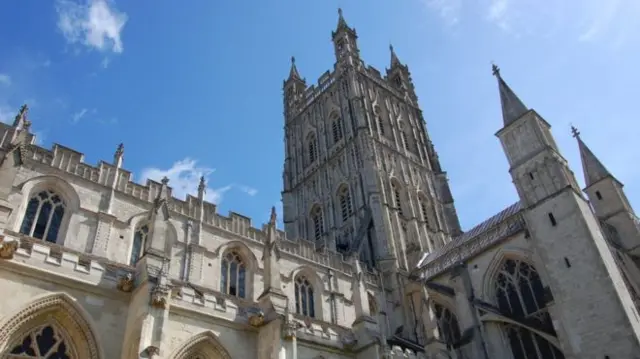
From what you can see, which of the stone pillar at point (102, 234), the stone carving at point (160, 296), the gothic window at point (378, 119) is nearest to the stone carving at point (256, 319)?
the stone carving at point (160, 296)

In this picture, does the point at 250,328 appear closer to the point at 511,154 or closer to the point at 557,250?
the point at 557,250

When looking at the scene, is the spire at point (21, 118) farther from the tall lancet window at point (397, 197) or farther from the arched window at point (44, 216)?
the tall lancet window at point (397, 197)

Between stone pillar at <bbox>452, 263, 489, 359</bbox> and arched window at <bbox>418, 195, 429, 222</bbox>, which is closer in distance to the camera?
stone pillar at <bbox>452, 263, 489, 359</bbox>

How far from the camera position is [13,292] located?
43.2 ft

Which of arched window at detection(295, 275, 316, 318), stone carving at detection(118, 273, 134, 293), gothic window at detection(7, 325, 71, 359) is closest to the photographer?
gothic window at detection(7, 325, 71, 359)

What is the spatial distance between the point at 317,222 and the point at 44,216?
25419 mm

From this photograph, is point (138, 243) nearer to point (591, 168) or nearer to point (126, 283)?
point (126, 283)

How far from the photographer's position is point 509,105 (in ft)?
102

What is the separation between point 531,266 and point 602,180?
35.1 ft

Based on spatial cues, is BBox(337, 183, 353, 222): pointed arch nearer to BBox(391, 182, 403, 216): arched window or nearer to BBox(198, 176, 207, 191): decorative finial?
BBox(391, 182, 403, 216): arched window

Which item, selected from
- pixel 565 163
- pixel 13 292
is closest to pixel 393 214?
pixel 565 163

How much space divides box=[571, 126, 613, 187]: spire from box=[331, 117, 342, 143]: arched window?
19397 millimetres

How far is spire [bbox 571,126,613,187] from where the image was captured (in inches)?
1316

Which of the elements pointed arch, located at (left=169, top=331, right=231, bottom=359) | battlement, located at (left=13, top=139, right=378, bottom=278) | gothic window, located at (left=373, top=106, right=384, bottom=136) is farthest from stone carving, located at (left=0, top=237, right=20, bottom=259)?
gothic window, located at (left=373, top=106, right=384, bottom=136)
